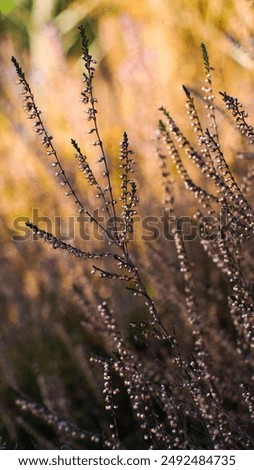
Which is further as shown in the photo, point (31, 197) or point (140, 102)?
point (31, 197)

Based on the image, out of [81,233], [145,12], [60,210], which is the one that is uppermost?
[145,12]

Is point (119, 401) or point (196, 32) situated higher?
point (196, 32)

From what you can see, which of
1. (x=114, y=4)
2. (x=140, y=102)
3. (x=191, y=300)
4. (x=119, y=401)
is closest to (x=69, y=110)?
(x=140, y=102)

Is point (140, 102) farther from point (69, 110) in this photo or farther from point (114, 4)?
point (114, 4)

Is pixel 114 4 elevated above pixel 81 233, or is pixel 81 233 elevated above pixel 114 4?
pixel 114 4

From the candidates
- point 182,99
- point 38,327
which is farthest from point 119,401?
point 182,99
